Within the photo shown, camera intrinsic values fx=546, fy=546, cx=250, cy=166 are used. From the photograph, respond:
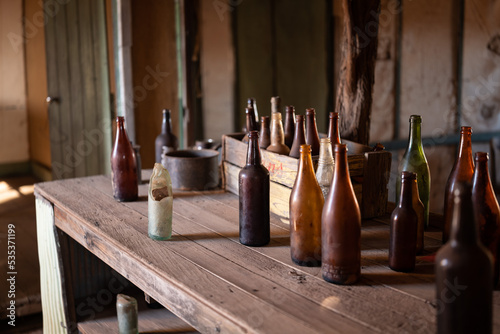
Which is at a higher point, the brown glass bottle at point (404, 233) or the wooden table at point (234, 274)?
the brown glass bottle at point (404, 233)

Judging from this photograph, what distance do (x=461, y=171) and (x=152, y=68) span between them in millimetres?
2680

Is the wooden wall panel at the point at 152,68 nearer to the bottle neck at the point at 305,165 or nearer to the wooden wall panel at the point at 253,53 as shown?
the wooden wall panel at the point at 253,53

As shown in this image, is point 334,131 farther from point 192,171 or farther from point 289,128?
point 192,171

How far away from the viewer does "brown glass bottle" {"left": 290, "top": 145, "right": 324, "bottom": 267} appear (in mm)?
1416

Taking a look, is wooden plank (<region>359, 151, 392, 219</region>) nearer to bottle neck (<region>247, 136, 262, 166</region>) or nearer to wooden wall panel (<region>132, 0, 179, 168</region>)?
bottle neck (<region>247, 136, 262, 166</region>)

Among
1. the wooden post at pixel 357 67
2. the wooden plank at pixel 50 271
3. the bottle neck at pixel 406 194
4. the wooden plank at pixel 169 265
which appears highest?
the wooden post at pixel 357 67

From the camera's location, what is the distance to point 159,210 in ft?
5.42

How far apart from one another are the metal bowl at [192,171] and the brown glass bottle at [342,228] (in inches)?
39.1

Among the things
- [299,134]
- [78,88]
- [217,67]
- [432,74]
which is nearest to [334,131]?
[299,134]

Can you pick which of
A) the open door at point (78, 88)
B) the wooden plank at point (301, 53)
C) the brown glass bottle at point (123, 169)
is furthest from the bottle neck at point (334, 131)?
the wooden plank at point (301, 53)

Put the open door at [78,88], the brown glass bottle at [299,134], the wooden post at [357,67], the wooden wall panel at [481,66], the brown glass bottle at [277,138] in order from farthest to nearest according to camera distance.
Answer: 1. the wooden wall panel at [481,66]
2. the open door at [78,88]
3. the wooden post at [357,67]
4. the brown glass bottle at [277,138]
5. the brown glass bottle at [299,134]

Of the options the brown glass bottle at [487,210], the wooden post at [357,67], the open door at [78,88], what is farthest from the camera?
the open door at [78,88]

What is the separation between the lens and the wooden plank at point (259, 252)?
3.88 ft

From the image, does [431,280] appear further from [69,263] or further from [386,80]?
[386,80]
